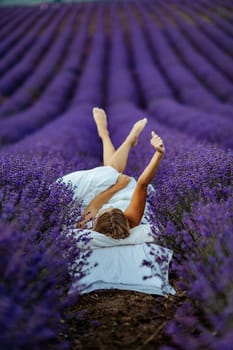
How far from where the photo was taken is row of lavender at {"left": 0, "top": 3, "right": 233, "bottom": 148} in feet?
22.9

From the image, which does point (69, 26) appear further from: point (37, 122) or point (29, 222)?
point (29, 222)

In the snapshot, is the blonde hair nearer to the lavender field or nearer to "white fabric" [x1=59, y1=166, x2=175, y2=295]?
"white fabric" [x1=59, y1=166, x2=175, y2=295]

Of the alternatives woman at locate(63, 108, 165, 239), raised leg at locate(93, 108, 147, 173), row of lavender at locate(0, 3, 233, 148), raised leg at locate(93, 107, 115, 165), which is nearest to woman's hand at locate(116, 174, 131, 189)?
woman at locate(63, 108, 165, 239)

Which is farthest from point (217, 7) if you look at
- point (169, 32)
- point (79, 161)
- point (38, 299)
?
point (38, 299)

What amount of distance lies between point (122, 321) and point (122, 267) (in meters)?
0.58

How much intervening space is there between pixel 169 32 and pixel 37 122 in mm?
7860

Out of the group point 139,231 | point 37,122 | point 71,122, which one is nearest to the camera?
point 139,231

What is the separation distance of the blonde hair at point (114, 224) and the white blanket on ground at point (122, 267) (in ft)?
0.14

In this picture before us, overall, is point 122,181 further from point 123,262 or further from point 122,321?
point 122,321

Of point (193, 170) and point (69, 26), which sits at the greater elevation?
point (193, 170)

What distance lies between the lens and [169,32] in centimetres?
1440

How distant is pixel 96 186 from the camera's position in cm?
314

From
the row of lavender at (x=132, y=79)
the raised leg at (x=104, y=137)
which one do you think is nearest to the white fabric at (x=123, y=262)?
the raised leg at (x=104, y=137)

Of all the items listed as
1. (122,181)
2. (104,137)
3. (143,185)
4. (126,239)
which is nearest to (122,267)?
(126,239)
